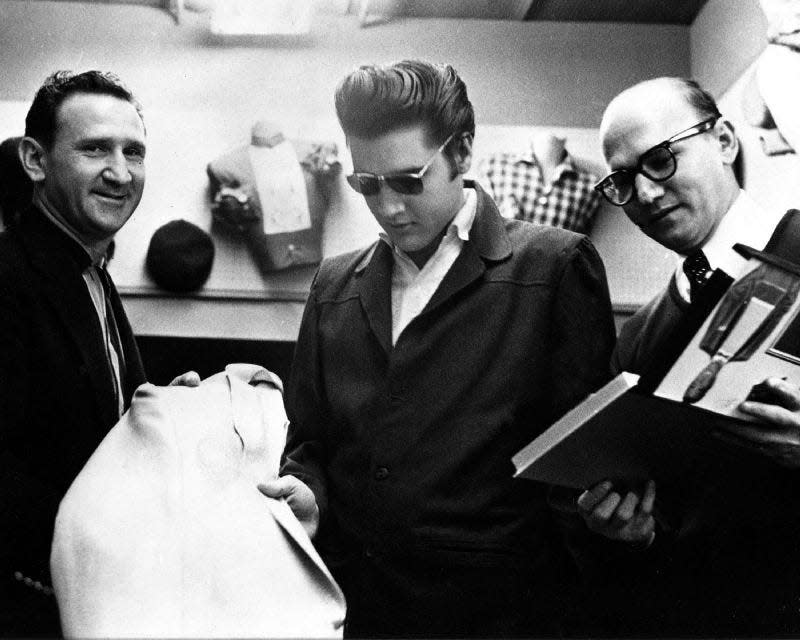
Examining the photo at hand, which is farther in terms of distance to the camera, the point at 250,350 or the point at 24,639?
the point at 250,350

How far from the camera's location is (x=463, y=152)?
1.48m

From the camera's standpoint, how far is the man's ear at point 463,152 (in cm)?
146

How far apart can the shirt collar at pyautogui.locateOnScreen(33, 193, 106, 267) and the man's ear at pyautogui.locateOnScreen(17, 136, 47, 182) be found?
39 mm

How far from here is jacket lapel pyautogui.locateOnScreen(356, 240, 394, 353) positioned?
1.45 metres

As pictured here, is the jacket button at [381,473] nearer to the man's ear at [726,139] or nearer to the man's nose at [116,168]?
the man's nose at [116,168]

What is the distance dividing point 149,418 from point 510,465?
0.56 metres

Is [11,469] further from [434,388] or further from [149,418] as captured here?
[434,388]

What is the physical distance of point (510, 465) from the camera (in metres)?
1.36

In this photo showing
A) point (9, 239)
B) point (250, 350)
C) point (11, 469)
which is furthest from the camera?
point (250, 350)

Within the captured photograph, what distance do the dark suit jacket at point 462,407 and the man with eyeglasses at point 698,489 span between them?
152 millimetres

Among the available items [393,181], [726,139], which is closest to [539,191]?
[726,139]

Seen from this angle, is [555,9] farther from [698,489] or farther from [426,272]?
[698,489]

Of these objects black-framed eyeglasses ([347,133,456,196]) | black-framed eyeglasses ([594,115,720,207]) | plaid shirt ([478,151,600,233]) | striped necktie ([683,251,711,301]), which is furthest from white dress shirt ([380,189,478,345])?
plaid shirt ([478,151,600,233])

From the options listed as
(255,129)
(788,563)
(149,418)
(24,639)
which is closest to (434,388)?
(149,418)
